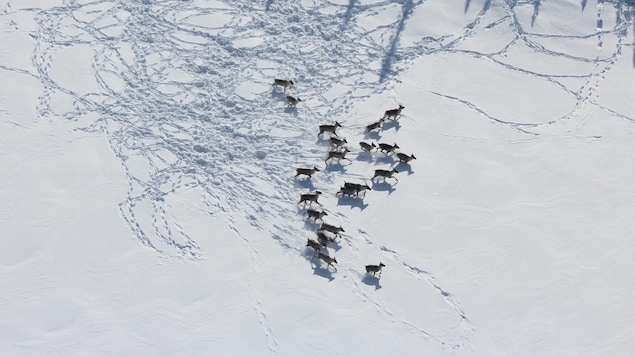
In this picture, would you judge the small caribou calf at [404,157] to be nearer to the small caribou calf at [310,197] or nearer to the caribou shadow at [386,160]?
the caribou shadow at [386,160]

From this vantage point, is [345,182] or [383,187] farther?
[383,187]

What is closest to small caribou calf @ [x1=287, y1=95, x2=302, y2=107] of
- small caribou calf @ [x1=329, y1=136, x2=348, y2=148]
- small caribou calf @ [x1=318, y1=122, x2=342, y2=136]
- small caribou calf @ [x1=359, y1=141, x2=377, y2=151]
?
small caribou calf @ [x1=318, y1=122, x2=342, y2=136]

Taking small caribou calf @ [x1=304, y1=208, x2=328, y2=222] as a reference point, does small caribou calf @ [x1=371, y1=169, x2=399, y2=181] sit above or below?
above

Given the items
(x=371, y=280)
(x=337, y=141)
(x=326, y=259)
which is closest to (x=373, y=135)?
(x=337, y=141)

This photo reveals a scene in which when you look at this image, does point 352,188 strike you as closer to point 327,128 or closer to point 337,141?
point 337,141

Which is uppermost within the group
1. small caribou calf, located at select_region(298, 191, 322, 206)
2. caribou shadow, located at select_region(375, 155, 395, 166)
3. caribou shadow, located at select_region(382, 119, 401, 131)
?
caribou shadow, located at select_region(382, 119, 401, 131)

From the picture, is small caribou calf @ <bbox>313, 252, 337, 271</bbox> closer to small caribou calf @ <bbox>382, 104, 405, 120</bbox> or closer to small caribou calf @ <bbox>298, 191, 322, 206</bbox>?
small caribou calf @ <bbox>298, 191, 322, 206</bbox>
